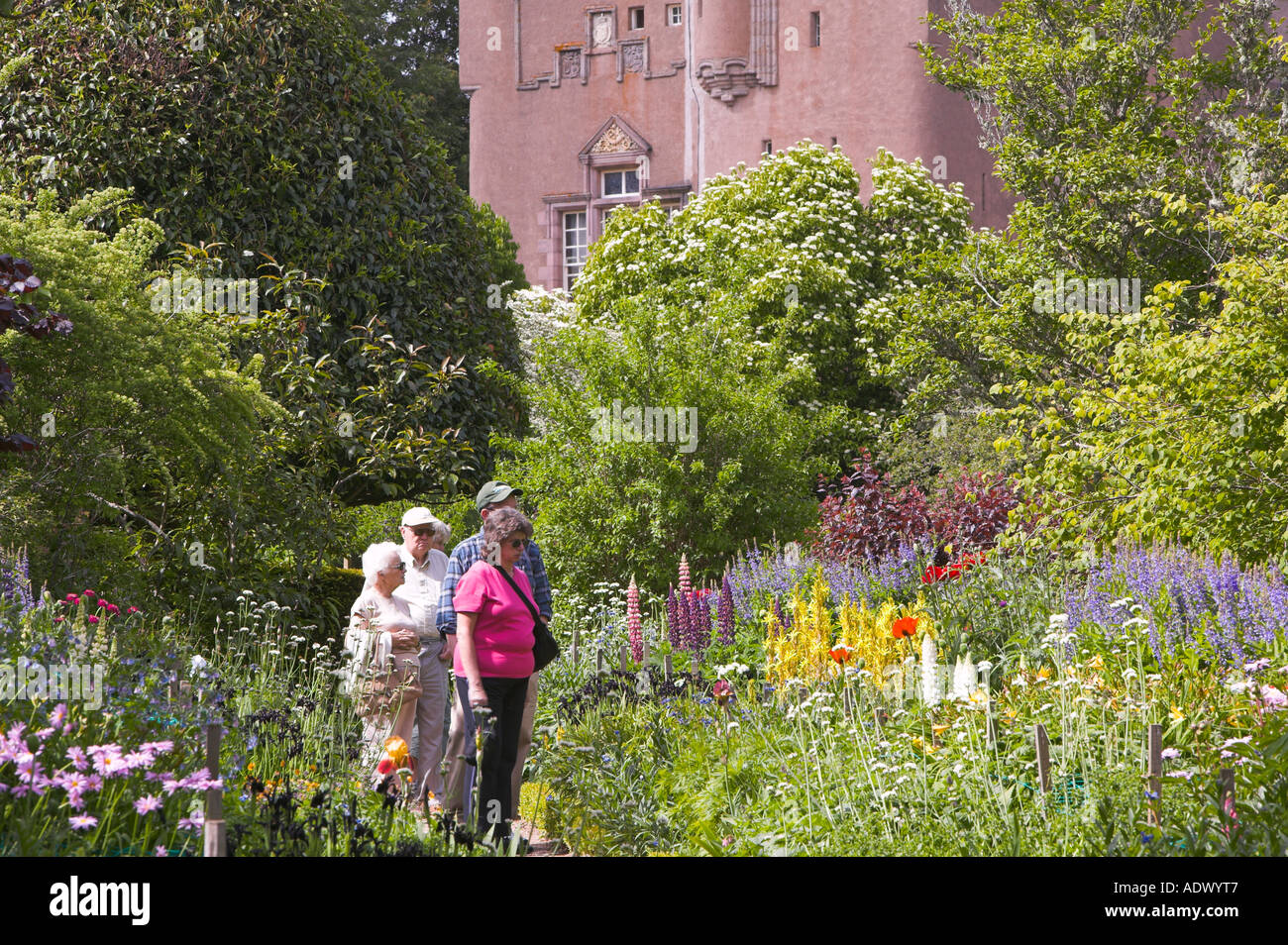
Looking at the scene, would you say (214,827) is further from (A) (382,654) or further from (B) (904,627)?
(B) (904,627)

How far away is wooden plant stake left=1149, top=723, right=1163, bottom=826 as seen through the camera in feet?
12.8

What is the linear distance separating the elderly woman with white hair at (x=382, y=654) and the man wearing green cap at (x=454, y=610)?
0.23 m

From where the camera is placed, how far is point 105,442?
25.6ft

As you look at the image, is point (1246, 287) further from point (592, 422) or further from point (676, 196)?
point (676, 196)

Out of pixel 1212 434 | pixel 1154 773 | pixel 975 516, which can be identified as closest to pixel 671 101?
pixel 975 516

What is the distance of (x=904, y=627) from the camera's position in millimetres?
6262

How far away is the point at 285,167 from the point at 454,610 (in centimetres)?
561

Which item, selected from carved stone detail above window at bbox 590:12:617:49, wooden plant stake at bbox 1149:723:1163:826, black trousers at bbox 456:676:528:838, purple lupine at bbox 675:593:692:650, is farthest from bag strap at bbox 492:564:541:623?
carved stone detail above window at bbox 590:12:617:49

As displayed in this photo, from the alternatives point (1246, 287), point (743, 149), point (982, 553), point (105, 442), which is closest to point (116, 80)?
point (105, 442)

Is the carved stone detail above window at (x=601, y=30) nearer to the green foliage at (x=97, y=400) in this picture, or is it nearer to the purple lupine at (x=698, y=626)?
the green foliage at (x=97, y=400)

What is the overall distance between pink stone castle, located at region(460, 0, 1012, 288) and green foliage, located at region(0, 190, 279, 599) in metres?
19.1

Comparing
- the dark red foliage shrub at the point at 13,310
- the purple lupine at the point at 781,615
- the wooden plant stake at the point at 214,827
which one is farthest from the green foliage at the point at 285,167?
the wooden plant stake at the point at 214,827

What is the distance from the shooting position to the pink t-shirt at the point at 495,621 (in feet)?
18.1

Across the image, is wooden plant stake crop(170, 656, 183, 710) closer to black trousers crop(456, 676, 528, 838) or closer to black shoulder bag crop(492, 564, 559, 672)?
black trousers crop(456, 676, 528, 838)
